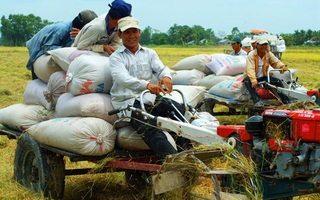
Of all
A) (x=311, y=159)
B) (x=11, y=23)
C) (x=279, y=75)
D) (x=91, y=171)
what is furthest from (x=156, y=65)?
(x=11, y=23)

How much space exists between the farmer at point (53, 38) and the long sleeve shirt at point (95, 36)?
0.62 meters

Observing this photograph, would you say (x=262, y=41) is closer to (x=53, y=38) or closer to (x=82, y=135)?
(x=53, y=38)

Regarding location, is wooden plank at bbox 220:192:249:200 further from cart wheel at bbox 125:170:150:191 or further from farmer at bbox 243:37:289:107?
farmer at bbox 243:37:289:107

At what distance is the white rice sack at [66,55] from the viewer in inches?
231

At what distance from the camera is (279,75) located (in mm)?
9828

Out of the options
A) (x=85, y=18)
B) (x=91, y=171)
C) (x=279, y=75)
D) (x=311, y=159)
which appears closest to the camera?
(x=311, y=159)

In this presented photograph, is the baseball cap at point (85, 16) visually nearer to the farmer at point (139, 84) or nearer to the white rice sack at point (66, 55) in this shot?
the white rice sack at point (66, 55)

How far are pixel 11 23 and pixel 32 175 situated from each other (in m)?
105

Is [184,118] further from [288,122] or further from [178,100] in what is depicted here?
[288,122]

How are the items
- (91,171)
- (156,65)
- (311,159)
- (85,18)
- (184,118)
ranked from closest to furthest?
(311,159)
(184,118)
(91,171)
(156,65)
(85,18)

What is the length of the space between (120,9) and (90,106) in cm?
119

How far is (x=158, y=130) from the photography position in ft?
15.5

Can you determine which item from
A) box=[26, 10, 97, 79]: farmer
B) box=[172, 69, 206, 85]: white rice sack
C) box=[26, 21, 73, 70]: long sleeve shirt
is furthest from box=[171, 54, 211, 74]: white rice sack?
box=[26, 21, 73, 70]: long sleeve shirt

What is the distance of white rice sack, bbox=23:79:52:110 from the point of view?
241 inches
